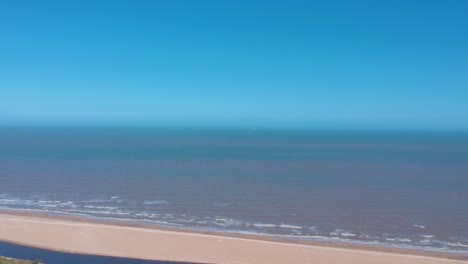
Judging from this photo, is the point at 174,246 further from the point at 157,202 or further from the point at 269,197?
the point at 269,197

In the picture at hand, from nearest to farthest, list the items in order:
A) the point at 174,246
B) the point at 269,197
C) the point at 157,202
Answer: the point at 174,246
the point at 157,202
the point at 269,197

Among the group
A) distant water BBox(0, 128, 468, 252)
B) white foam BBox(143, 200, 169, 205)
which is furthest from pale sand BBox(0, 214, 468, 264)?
white foam BBox(143, 200, 169, 205)

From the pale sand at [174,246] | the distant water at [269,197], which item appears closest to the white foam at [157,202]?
the distant water at [269,197]

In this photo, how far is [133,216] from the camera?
78.2ft

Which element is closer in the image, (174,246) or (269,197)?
(174,246)

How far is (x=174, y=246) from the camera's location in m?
18.0

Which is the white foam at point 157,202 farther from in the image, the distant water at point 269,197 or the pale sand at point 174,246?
the pale sand at point 174,246

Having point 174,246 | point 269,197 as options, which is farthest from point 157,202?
point 174,246

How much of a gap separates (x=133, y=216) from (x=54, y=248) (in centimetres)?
655

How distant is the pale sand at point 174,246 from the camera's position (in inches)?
654

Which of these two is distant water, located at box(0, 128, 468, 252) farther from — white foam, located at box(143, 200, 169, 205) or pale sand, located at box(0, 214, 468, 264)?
pale sand, located at box(0, 214, 468, 264)

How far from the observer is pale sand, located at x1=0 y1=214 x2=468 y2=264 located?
1661 centimetres

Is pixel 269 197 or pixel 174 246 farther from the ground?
pixel 269 197

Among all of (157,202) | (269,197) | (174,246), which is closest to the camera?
(174,246)
